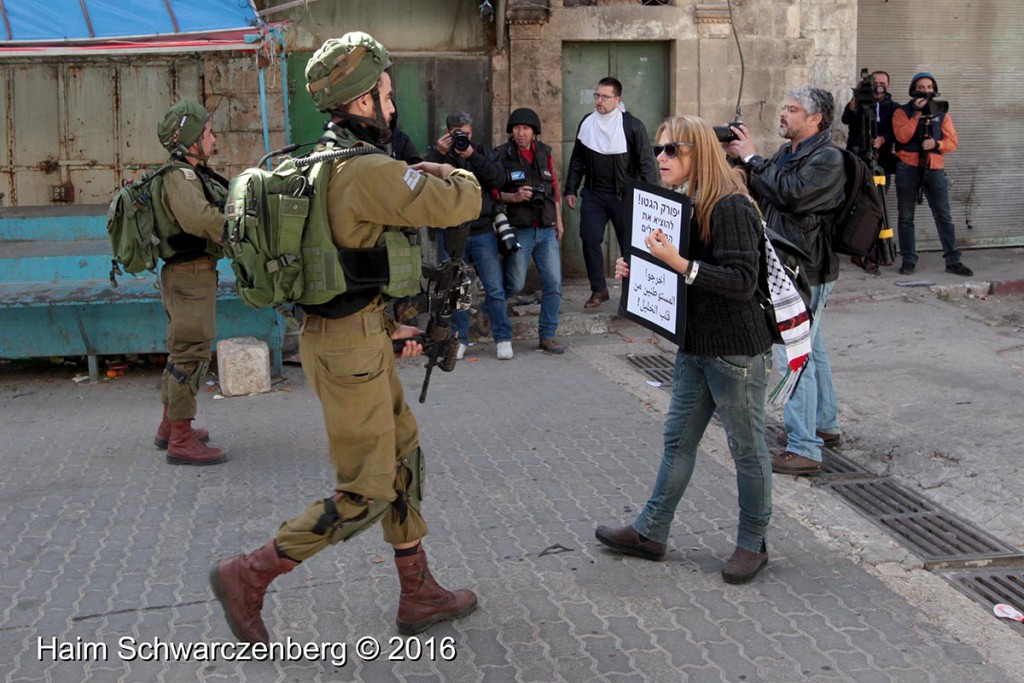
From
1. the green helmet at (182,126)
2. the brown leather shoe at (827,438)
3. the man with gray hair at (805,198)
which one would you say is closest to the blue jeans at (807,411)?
the man with gray hair at (805,198)

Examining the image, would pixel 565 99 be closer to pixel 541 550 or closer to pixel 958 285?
pixel 958 285

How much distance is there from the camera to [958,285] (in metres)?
10.5

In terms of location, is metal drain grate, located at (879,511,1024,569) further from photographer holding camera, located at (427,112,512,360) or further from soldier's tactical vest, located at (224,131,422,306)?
photographer holding camera, located at (427,112,512,360)

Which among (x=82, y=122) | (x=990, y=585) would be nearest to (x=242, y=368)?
(x=82, y=122)

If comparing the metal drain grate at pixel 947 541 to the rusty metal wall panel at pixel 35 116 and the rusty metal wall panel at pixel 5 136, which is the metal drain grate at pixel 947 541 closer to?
the rusty metal wall panel at pixel 35 116

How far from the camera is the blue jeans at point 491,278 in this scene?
8680 mm

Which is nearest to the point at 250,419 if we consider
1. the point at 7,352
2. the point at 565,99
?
the point at 7,352

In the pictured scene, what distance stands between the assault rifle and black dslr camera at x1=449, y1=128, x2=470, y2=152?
4.15 metres

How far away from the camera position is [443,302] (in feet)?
13.9

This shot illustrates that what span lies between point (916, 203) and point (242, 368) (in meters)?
7.03

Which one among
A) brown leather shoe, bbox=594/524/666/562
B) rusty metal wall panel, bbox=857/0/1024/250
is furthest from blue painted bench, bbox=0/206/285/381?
rusty metal wall panel, bbox=857/0/1024/250

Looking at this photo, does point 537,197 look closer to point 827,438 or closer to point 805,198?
point 827,438

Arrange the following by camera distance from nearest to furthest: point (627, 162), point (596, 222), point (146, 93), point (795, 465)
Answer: point (795, 465) → point (627, 162) → point (596, 222) → point (146, 93)

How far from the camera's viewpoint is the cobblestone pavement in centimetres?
392
